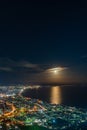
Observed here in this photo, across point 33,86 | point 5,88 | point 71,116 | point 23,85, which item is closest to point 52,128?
point 71,116

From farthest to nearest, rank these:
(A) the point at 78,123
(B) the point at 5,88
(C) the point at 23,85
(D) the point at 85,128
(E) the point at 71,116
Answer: (C) the point at 23,85 → (B) the point at 5,88 → (E) the point at 71,116 → (A) the point at 78,123 → (D) the point at 85,128

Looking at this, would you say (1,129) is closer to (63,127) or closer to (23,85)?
(63,127)

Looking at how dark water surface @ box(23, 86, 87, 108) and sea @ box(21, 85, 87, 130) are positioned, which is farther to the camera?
dark water surface @ box(23, 86, 87, 108)

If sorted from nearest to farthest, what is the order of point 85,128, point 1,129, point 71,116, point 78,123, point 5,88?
point 1,129, point 85,128, point 78,123, point 71,116, point 5,88

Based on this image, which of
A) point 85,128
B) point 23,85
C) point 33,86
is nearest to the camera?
point 85,128

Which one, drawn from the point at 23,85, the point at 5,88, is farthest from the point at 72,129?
the point at 23,85

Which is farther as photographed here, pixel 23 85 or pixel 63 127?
pixel 23 85

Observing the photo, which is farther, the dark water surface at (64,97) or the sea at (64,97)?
the dark water surface at (64,97)

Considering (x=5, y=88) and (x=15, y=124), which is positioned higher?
(x=5, y=88)

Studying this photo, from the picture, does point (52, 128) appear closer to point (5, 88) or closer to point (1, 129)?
point (1, 129)
